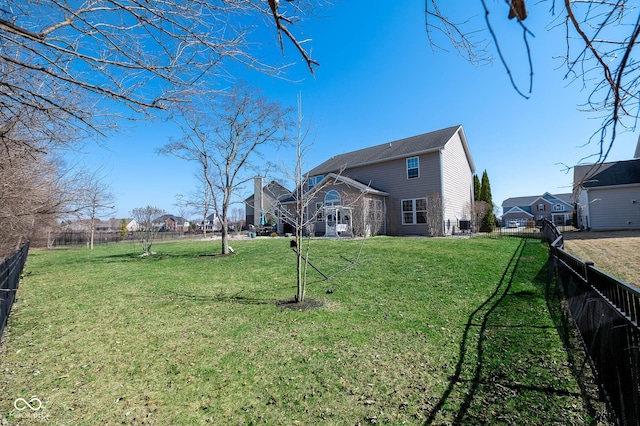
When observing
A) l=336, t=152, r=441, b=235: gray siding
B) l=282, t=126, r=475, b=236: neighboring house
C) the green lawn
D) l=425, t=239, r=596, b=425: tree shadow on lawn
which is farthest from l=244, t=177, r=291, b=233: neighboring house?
l=336, t=152, r=441, b=235: gray siding

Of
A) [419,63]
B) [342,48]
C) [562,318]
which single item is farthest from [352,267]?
[419,63]

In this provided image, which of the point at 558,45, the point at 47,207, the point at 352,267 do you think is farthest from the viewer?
the point at 352,267

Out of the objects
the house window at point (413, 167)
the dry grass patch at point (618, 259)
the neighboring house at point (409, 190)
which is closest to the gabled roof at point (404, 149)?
the neighboring house at point (409, 190)

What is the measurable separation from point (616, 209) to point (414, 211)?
1269 cm

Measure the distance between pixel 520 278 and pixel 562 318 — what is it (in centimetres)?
273

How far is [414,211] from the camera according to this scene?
61.9 ft

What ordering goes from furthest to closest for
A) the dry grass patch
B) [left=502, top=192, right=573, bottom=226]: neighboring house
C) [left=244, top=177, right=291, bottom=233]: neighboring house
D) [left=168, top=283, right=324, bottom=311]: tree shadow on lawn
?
1. [left=502, top=192, right=573, bottom=226]: neighboring house
2. [left=244, top=177, right=291, bottom=233]: neighboring house
3. the dry grass patch
4. [left=168, top=283, right=324, bottom=311]: tree shadow on lawn

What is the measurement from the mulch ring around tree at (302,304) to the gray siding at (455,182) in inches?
548

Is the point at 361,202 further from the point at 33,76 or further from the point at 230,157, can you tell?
the point at 33,76

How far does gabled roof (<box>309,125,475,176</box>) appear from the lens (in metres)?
18.8

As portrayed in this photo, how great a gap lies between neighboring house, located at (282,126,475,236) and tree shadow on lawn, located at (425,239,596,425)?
39.1 ft

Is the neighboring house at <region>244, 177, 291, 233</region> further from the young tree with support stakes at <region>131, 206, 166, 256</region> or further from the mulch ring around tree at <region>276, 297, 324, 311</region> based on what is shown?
the young tree with support stakes at <region>131, 206, 166, 256</region>

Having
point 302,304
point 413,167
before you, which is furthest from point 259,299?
point 413,167

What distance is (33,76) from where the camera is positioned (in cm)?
333
